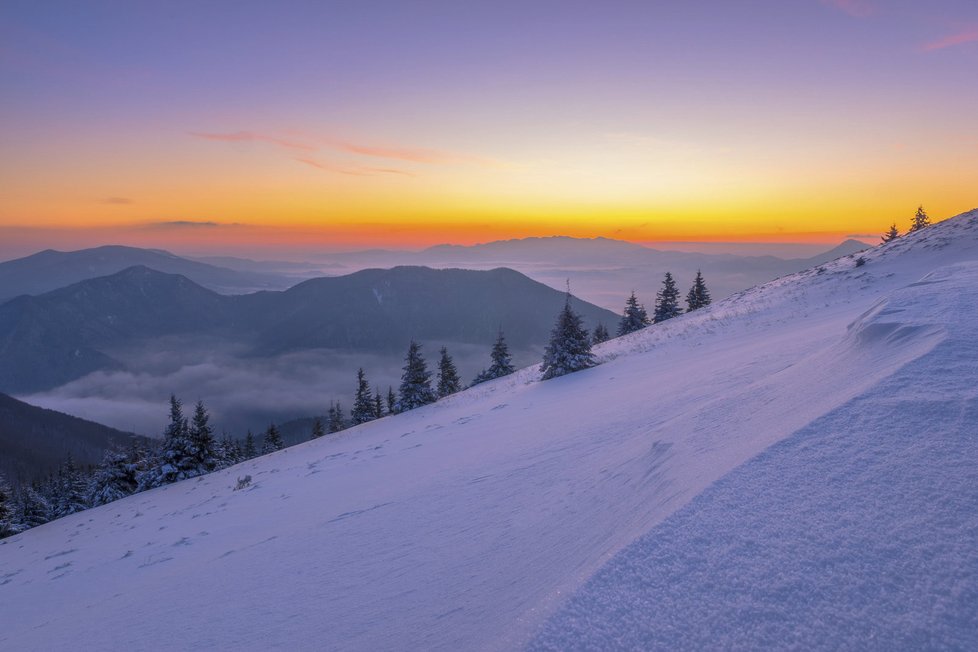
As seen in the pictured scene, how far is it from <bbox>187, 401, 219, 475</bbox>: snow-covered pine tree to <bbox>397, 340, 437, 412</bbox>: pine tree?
37.2 feet

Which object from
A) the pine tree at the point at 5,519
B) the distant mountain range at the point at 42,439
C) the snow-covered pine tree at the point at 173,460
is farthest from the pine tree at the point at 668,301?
the distant mountain range at the point at 42,439

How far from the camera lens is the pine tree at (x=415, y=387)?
29.7m

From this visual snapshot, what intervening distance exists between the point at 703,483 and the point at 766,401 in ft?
7.63

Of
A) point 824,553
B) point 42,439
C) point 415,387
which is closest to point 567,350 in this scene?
point 415,387

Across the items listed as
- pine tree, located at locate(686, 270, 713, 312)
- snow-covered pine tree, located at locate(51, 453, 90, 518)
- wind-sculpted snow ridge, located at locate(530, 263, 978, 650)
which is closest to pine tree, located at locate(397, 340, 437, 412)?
snow-covered pine tree, located at locate(51, 453, 90, 518)

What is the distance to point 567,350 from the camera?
21000 mm

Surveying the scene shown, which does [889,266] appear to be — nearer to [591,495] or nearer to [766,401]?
[766,401]

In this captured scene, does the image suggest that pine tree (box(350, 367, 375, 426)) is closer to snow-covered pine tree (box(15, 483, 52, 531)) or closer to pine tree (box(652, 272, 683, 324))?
snow-covered pine tree (box(15, 483, 52, 531))

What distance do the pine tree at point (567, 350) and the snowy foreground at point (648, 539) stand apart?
37.4 feet

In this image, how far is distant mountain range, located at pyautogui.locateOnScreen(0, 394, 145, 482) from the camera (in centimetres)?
12438

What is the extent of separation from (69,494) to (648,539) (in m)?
51.5

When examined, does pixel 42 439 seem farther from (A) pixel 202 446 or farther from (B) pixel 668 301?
(B) pixel 668 301

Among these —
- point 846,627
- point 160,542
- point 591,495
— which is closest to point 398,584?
point 591,495

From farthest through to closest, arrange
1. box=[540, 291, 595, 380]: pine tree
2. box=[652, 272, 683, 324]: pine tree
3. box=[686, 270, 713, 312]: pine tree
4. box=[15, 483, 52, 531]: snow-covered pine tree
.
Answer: box=[686, 270, 713, 312]: pine tree → box=[652, 272, 683, 324]: pine tree → box=[15, 483, 52, 531]: snow-covered pine tree → box=[540, 291, 595, 380]: pine tree
